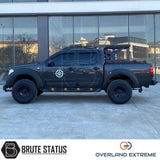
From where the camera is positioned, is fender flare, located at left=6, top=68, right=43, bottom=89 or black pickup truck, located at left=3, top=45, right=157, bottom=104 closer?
black pickup truck, located at left=3, top=45, right=157, bottom=104

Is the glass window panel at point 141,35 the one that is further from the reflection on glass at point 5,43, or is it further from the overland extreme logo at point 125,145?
the overland extreme logo at point 125,145

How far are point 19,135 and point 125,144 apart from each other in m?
2.23

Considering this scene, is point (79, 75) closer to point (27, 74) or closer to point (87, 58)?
point (87, 58)

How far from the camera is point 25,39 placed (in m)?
14.6

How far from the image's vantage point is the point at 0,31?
1462 centimetres

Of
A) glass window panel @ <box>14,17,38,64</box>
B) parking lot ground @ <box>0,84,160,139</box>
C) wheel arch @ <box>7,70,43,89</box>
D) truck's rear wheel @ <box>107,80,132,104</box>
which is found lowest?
parking lot ground @ <box>0,84,160,139</box>

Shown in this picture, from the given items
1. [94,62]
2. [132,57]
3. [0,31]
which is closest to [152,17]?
[132,57]

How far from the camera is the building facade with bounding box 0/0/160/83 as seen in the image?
14.4 m

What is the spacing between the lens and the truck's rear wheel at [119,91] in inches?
309

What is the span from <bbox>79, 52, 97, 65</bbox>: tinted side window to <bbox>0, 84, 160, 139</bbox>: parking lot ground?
4.79 ft

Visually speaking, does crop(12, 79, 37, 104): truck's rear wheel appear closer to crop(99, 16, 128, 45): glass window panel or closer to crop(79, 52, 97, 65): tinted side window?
crop(79, 52, 97, 65): tinted side window

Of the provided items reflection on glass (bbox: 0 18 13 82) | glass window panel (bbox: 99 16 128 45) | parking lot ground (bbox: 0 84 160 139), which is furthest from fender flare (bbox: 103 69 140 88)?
reflection on glass (bbox: 0 18 13 82)

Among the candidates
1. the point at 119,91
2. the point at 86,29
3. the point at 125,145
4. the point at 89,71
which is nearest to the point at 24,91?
the point at 89,71

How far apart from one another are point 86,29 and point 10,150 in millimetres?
12048
